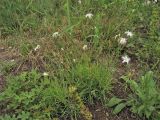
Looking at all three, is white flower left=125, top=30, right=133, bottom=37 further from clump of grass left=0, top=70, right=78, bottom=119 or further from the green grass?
clump of grass left=0, top=70, right=78, bottom=119

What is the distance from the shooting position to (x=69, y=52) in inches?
117

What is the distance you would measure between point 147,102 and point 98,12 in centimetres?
120

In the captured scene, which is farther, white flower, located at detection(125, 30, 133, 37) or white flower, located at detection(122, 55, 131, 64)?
white flower, located at detection(125, 30, 133, 37)

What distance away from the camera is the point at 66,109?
104 inches

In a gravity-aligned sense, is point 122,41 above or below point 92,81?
above

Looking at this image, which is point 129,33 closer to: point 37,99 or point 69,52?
point 69,52

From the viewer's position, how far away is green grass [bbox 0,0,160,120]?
265 cm

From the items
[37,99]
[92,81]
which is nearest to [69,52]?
[92,81]

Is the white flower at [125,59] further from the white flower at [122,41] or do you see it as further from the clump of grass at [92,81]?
the clump of grass at [92,81]

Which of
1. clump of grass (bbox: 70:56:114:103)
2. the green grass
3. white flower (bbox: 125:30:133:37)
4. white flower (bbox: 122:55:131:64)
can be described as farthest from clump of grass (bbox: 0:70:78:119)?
white flower (bbox: 125:30:133:37)

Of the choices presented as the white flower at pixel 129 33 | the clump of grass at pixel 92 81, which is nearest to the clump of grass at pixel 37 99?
the clump of grass at pixel 92 81

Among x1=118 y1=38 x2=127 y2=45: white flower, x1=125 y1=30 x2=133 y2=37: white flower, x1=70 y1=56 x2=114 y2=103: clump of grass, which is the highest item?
x1=125 y1=30 x2=133 y2=37: white flower

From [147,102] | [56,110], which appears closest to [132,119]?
[147,102]

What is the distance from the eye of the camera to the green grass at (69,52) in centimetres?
265
